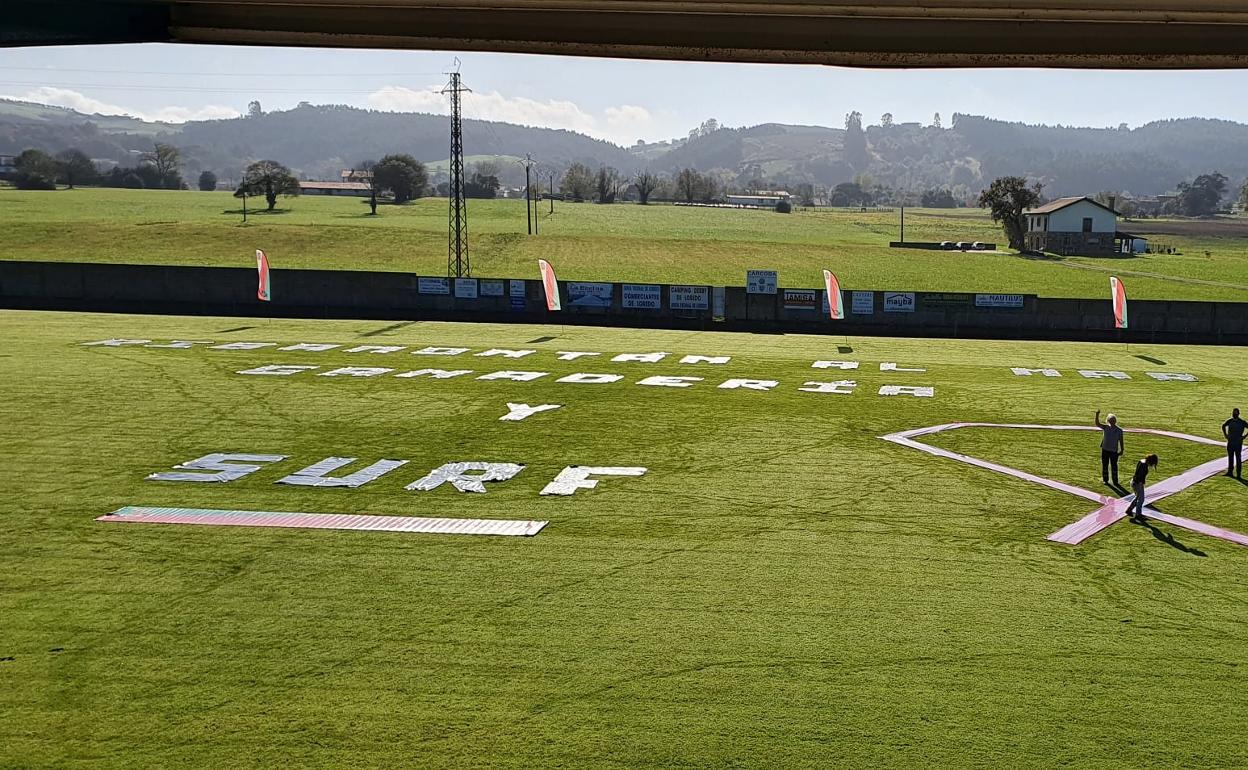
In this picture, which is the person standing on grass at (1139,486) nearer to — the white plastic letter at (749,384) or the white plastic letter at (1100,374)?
the white plastic letter at (749,384)

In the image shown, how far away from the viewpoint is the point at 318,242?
103188 mm

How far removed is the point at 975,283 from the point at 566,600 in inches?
2999

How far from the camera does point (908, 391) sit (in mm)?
36844

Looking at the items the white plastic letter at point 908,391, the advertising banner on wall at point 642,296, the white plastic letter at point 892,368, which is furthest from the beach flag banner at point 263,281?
the white plastic letter at point 908,391

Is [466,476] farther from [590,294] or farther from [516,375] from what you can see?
[590,294]

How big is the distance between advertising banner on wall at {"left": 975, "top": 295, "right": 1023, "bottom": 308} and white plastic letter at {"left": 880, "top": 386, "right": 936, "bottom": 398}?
21032mm

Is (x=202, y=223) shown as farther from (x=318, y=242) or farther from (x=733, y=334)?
(x=733, y=334)

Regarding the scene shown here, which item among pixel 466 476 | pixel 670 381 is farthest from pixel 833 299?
pixel 466 476

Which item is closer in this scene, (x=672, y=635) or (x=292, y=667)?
(x=292, y=667)

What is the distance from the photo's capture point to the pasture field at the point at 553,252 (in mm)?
88188

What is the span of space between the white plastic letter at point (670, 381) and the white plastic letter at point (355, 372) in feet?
33.0

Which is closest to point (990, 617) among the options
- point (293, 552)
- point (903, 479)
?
point (903, 479)

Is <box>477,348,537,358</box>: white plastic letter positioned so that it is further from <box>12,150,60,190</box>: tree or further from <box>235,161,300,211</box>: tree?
<box>12,150,60,190</box>: tree

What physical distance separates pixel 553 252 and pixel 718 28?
99.5m
